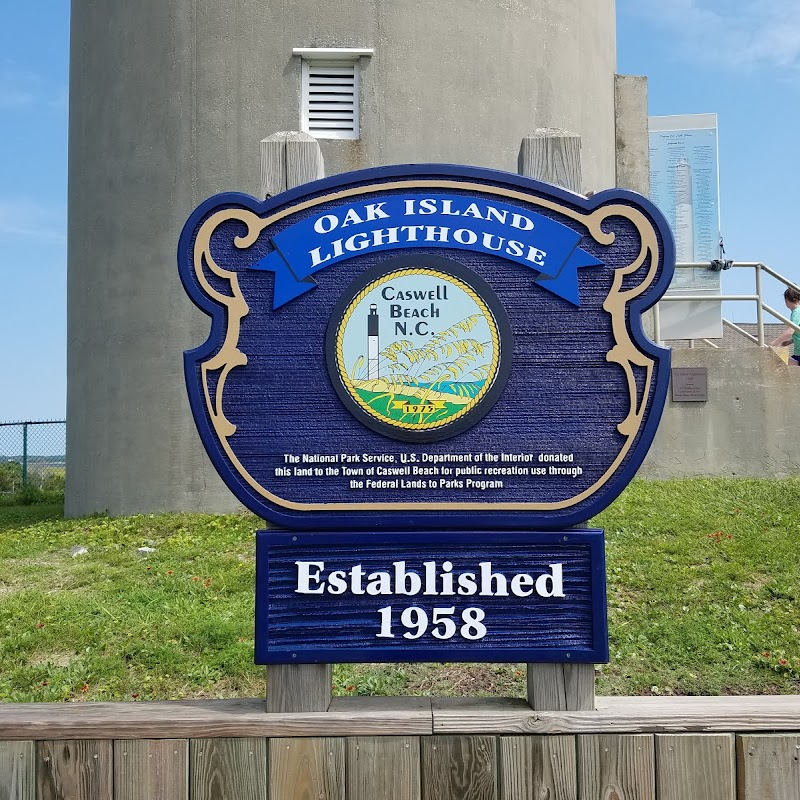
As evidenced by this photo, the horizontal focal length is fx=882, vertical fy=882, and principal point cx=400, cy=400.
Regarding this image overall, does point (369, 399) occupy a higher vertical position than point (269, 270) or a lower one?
lower

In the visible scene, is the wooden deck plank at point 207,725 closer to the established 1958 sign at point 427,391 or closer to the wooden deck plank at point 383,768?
the wooden deck plank at point 383,768

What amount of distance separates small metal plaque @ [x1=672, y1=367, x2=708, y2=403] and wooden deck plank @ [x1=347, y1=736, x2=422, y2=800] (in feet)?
25.0

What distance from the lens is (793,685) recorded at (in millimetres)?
4539

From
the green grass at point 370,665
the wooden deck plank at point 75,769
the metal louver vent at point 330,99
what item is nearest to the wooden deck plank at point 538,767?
the wooden deck plank at point 75,769

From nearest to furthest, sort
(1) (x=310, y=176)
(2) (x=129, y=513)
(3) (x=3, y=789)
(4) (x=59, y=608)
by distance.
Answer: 1. (3) (x=3, y=789)
2. (1) (x=310, y=176)
3. (4) (x=59, y=608)
4. (2) (x=129, y=513)

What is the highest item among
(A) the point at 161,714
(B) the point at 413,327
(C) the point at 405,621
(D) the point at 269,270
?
(D) the point at 269,270

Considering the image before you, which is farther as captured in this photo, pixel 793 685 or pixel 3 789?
pixel 793 685

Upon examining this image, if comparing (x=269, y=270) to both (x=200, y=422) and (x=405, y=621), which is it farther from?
(x=405, y=621)

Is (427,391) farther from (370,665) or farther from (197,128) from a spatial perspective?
(197,128)

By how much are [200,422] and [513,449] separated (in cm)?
110

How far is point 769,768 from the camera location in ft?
9.48

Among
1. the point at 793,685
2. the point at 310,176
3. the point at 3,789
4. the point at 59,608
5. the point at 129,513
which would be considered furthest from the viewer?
the point at 129,513

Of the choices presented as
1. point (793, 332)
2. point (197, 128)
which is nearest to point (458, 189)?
point (197, 128)

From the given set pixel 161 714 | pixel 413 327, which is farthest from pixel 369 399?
pixel 161 714
